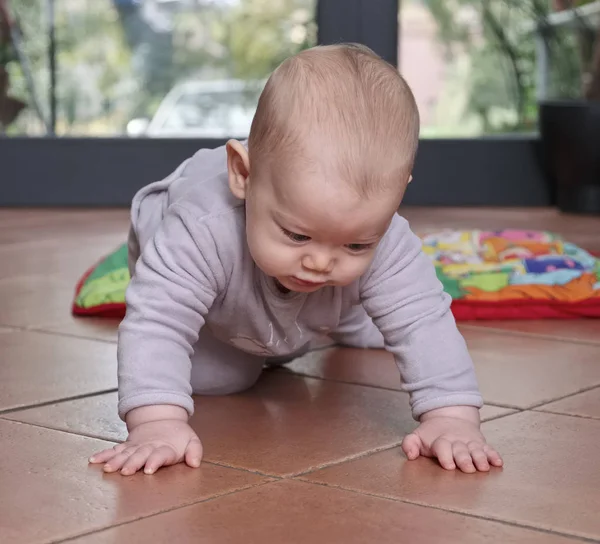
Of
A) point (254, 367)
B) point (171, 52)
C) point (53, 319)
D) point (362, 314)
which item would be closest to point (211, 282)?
point (254, 367)

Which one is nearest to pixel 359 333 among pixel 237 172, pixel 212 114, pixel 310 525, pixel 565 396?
pixel 565 396

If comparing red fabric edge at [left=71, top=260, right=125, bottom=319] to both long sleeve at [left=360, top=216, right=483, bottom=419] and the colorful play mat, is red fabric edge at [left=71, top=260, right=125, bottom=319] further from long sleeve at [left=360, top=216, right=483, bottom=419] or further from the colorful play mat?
long sleeve at [left=360, top=216, right=483, bottom=419]

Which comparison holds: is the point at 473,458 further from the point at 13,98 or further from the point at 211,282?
the point at 13,98

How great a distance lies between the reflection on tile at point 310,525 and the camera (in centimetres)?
98

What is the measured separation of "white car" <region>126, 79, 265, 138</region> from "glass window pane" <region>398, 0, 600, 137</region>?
1.70 feet

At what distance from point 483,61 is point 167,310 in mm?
2510

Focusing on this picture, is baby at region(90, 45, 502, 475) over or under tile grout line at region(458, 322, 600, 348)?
over

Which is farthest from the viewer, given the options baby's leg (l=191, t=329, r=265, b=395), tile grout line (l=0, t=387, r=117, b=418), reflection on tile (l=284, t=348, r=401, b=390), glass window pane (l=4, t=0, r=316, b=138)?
glass window pane (l=4, t=0, r=316, b=138)

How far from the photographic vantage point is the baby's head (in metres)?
1.14

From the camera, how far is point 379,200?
116cm

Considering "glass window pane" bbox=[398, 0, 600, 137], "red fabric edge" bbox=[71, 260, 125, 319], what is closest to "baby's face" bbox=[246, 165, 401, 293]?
"red fabric edge" bbox=[71, 260, 125, 319]

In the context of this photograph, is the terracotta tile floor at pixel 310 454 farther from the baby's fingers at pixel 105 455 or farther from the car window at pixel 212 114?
the car window at pixel 212 114

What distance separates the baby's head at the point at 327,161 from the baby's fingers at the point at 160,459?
223 millimetres

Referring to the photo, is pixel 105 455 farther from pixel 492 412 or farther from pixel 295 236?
pixel 492 412
